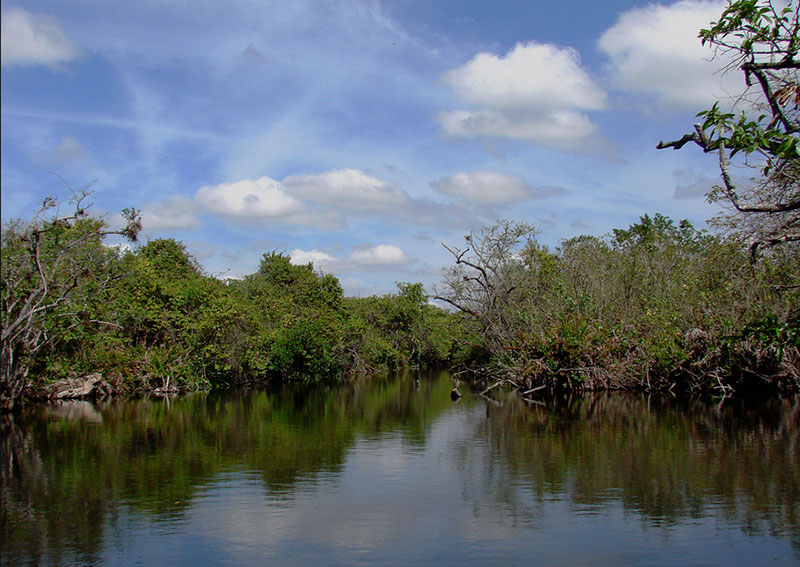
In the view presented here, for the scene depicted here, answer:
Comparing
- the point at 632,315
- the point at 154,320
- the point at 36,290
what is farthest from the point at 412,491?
the point at 154,320

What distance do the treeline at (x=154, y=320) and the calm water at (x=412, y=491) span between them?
173 inches

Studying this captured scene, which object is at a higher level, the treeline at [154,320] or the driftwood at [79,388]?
the treeline at [154,320]

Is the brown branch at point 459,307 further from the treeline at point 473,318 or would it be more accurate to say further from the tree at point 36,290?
the tree at point 36,290

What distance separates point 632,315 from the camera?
972 inches

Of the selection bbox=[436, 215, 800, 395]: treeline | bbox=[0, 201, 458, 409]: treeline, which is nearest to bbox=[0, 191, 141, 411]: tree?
bbox=[0, 201, 458, 409]: treeline

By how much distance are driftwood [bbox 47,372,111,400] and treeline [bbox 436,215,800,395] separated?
555 inches

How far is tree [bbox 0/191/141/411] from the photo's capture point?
18266 mm

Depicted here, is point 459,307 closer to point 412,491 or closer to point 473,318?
point 473,318

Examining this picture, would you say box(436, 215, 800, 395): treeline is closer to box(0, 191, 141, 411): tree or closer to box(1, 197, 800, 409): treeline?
box(1, 197, 800, 409): treeline

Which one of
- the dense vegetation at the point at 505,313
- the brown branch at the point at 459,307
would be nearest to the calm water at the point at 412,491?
the dense vegetation at the point at 505,313

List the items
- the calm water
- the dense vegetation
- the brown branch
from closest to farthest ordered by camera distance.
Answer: the calm water, the dense vegetation, the brown branch

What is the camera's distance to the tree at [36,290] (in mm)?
18266

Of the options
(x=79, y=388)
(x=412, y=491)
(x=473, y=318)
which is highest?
(x=473, y=318)

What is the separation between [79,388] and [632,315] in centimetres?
1892
